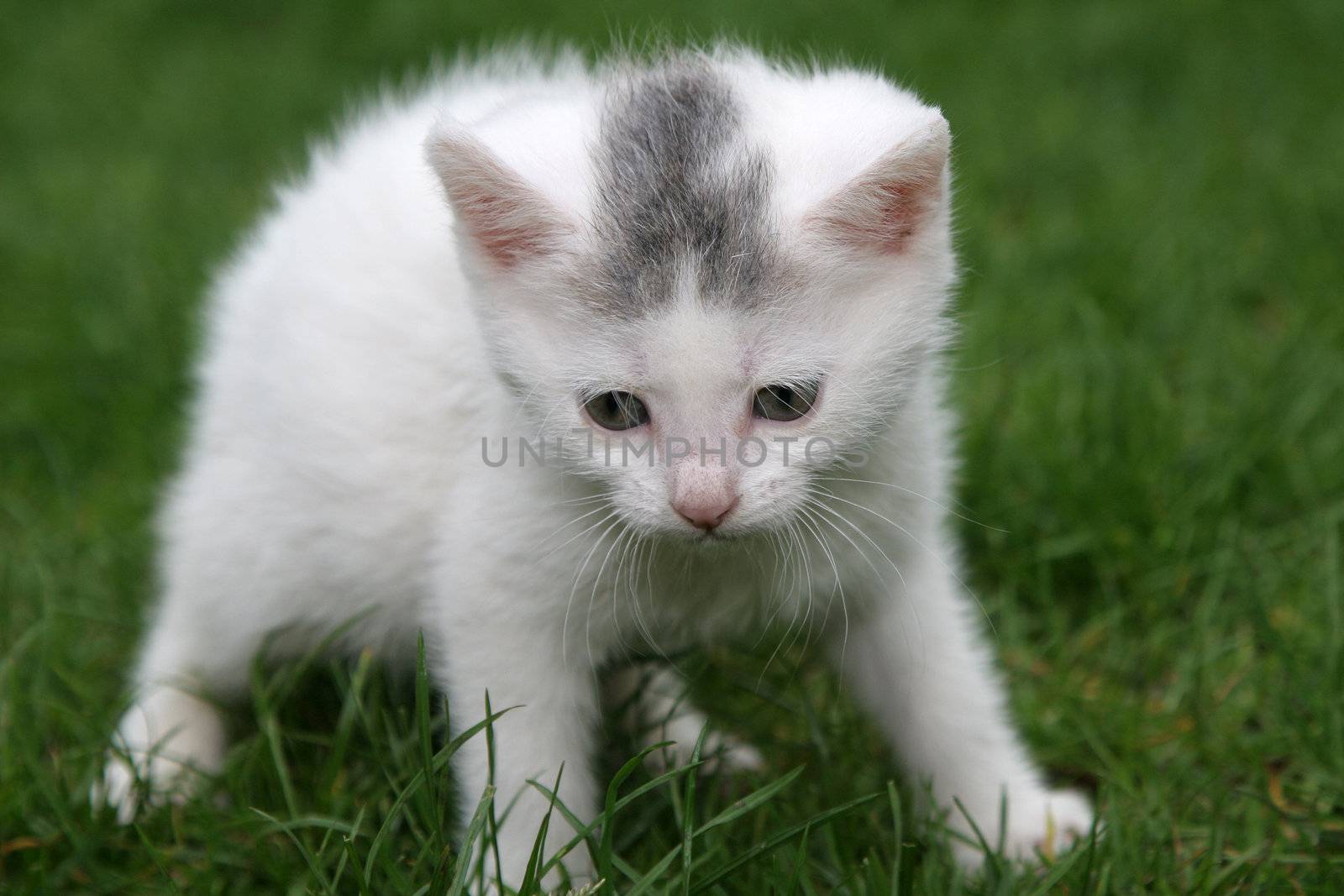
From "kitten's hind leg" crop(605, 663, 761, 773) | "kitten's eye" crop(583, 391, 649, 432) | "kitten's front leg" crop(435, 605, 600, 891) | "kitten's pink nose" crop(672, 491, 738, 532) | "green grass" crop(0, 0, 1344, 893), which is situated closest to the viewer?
"kitten's pink nose" crop(672, 491, 738, 532)

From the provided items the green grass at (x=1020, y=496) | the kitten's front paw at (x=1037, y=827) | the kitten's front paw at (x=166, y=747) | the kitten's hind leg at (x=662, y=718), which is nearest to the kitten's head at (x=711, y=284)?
the green grass at (x=1020, y=496)

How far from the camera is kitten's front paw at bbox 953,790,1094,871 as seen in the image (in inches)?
104

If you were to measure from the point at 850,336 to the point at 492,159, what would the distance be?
64 cm

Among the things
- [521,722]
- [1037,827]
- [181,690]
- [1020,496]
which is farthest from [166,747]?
[1020,496]

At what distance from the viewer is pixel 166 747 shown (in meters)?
2.99

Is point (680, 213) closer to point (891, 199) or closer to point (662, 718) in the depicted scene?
point (891, 199)

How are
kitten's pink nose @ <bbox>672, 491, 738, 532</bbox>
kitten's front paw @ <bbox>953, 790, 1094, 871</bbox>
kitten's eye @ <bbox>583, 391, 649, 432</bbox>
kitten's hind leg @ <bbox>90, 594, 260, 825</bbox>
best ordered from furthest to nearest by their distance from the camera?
kitten's hind leg @ <bbox>90, 594, 260, 825</bbox> < kitten's front paw @ <bbox>953, 790, 1094, 871</bbox> < kitten's eye @ <bbox>583, 391, 649, 432</bbox> < kitten's pink nose @ <bbox>672, 491, 738, 532</bbox>

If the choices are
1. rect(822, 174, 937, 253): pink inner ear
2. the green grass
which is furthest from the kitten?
the green grass

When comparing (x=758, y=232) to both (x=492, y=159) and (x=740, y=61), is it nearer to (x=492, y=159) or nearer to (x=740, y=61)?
(x=492, y=159)

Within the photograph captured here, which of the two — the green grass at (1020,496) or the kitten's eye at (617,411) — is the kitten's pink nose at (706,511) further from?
the green grass at (1020,496)

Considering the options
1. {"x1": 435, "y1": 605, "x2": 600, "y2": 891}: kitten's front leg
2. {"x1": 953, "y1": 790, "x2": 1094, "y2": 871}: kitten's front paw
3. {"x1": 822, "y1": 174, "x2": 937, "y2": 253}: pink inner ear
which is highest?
{"x1": 822, "y1": 174, "x2": 937, "y2": 253}: pink inner ear

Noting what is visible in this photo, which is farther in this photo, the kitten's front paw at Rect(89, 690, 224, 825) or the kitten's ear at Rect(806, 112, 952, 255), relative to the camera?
the kitten's front paw at Rect(89, 690, 224, 825)

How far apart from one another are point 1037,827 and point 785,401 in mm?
1209

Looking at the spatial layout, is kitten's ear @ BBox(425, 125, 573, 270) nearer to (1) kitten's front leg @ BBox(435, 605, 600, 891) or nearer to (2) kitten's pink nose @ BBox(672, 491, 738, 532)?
(2) kitten's pink nose @ BBox(672, 491, 738, 532)
